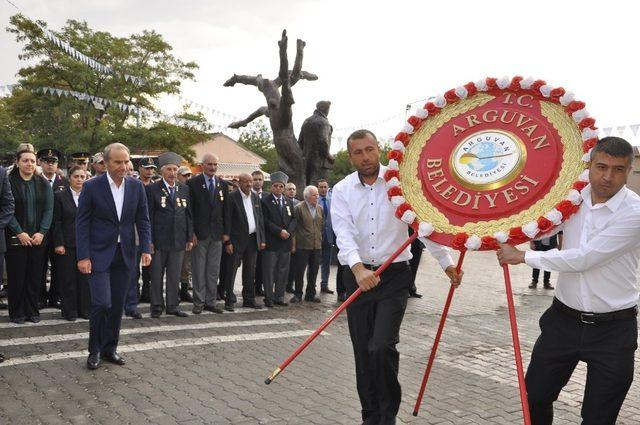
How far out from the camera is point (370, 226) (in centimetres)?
417

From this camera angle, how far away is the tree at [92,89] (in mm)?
26062

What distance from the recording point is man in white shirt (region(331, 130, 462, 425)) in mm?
3975

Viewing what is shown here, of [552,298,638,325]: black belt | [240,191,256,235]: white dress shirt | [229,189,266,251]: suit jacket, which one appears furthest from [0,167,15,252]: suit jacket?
[552,298,638,325]: black belt

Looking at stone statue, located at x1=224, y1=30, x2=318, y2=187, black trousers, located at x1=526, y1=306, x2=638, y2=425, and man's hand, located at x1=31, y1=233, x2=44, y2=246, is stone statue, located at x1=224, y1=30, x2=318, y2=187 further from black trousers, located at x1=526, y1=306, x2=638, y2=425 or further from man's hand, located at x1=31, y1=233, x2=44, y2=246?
black trousers, located at x1=526, y1=306, x2=638, y2=425

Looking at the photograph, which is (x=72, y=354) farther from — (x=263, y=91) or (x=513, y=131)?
(x=263, y=91)

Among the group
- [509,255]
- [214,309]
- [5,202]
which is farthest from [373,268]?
[214,309]

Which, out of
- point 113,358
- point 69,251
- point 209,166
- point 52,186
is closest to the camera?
point 113,358

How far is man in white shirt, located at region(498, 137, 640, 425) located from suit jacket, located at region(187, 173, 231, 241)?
18.6 feet

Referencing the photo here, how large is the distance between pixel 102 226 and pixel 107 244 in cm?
19

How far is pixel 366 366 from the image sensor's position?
4.13m

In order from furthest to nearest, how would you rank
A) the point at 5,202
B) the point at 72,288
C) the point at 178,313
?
the point at 178,313
the point at 72,288
the point at 5,202

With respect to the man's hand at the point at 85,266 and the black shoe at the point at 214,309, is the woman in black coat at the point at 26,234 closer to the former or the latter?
the man's hand at the point at 85,266

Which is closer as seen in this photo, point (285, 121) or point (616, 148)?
point (616, 148)

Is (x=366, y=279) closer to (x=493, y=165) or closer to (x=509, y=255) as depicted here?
(x=509, y=255)
